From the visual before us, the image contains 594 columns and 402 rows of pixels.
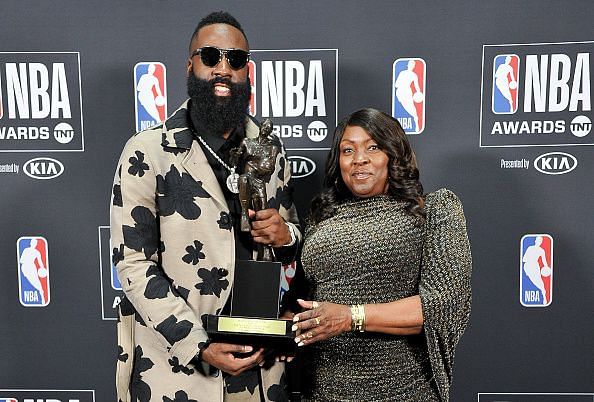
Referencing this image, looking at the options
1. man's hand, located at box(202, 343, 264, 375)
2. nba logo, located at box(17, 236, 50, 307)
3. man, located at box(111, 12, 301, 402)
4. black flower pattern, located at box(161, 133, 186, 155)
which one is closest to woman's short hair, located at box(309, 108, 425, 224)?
man, located at box(111, 12, 301, 402)

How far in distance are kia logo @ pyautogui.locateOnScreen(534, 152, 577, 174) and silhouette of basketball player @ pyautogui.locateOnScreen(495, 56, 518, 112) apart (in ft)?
0.71

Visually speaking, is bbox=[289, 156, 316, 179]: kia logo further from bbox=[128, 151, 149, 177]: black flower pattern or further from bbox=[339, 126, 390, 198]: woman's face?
bbox=[128, 151, 149, 177]: black flower pattern

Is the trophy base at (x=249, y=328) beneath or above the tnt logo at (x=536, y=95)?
beneath

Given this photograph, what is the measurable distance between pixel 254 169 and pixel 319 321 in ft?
1.08

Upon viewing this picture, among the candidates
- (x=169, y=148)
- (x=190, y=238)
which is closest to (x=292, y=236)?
(x=190, y=238)

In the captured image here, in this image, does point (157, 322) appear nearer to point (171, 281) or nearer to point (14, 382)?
point (171, 281)

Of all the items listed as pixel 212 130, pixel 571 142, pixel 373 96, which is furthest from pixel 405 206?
pixel 571 142

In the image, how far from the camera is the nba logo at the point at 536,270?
1.69 metres

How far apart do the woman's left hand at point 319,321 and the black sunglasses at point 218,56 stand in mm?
530

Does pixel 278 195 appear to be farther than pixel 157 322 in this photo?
Yes

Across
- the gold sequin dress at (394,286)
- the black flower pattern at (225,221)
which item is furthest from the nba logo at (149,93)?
the gold sequin dress at (394,286)

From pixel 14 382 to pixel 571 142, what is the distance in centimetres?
196

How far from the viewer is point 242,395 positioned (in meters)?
1.20

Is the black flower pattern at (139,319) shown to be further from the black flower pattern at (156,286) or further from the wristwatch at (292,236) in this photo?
the wristwatch at (292,236)
